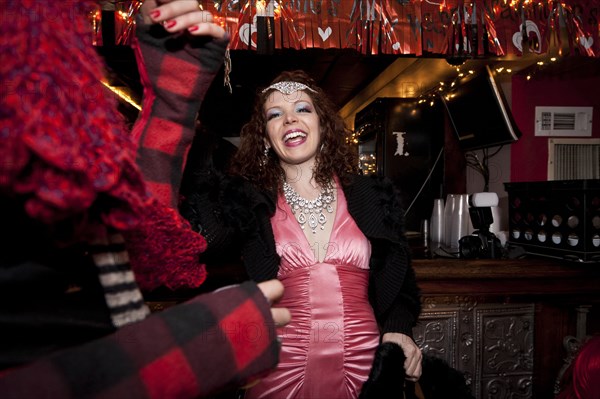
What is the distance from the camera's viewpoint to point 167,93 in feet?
2.37

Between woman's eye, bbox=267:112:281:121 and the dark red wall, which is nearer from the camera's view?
woman's eye, bbox=267:112:281:121

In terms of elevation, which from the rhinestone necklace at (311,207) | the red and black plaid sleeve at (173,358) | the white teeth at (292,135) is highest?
the white teeth at (292,135)

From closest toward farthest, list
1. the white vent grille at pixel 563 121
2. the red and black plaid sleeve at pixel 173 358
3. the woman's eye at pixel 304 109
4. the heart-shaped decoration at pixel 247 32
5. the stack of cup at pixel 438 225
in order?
the red and black plaid sleeve at pixel 173 358, the woman's eye at pixel 304 109, the heart-shaped decoration at pixel 247 32, the stack of cup at pixel 438 225, the white vent grille at pixel 563 121

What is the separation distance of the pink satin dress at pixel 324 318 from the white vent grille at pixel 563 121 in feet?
11.6

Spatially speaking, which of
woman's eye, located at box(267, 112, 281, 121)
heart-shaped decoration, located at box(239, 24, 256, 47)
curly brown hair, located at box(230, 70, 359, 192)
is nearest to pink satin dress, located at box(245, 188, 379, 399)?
curly brown hair, located at box(230, 70, 359, 192)

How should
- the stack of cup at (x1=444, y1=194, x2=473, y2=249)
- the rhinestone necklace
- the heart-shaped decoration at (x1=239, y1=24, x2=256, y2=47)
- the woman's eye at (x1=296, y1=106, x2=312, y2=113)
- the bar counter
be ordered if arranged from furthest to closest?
1. the stack of cup at (x1=444, y1=194, x2=473, y2=249)
2. the heart-shaped decoration at (x1=239, y1=24, x2=256, y2=47)
3. the bar counter
4. the woman's eye at (x1=296, y1=106, x2=312, y2=113)
5. the rhinestone necklace

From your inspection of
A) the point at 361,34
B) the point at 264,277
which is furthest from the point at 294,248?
the point at 361,34

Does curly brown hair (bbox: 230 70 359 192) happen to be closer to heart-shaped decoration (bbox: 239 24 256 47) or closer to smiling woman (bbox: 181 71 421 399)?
smiling woman (bbox: 181 71 421 399)

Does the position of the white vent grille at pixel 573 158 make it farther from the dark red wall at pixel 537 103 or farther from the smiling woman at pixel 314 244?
the smiling woman at pixel 314 244

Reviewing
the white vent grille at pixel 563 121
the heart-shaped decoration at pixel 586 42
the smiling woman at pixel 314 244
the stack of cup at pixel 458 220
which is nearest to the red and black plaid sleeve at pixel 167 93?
the smiling woman at pixel 314 244

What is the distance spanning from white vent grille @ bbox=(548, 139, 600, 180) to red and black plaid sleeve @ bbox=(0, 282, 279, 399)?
14.8 feet

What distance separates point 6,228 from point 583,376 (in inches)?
83.2

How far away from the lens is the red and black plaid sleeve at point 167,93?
28.3 inches

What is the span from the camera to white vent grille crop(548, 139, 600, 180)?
13.5 ft
